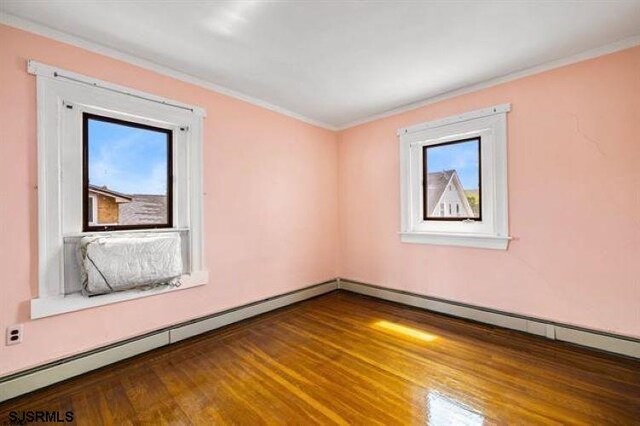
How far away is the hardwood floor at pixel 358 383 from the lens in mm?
1670

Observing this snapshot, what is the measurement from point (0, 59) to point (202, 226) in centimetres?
173

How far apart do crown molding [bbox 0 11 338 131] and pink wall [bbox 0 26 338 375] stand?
0.04 meters

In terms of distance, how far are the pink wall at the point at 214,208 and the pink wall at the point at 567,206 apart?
161cm

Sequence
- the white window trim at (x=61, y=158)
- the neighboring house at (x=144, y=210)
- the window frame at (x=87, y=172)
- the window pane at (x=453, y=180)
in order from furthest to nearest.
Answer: the window pane at (x=453, y=180), the neighboring house at (x=144, y=210), the window frame at (x=87, y=172), the white window trim at (x=61, y=158)

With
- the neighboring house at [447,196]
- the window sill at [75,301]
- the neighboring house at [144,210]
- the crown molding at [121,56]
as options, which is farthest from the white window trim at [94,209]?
the neighboring house at [447,196]

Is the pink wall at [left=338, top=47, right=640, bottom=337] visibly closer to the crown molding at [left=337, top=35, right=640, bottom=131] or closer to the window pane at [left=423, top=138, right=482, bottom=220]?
the crown molding at [left=337, top=35, right=640, bottom=131]

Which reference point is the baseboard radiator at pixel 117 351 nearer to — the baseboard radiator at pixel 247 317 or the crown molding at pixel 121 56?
the baseboard radiator at pixel 247 317

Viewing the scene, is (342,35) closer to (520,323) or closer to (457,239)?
Result: (457,239)

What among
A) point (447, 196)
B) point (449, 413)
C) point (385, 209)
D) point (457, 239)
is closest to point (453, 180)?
point (447, 196)

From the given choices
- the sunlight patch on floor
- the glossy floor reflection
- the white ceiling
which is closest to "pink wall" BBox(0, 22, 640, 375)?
the white ceiling

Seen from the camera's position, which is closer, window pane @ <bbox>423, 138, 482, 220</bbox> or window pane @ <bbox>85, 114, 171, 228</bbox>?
window pane @ <bbox>85, 114, 171, 228</bbox>

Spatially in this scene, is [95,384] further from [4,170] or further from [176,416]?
[4,170]

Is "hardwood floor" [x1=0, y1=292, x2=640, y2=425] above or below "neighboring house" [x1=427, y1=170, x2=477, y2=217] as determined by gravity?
below

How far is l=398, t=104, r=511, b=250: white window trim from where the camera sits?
2838 millimetres
